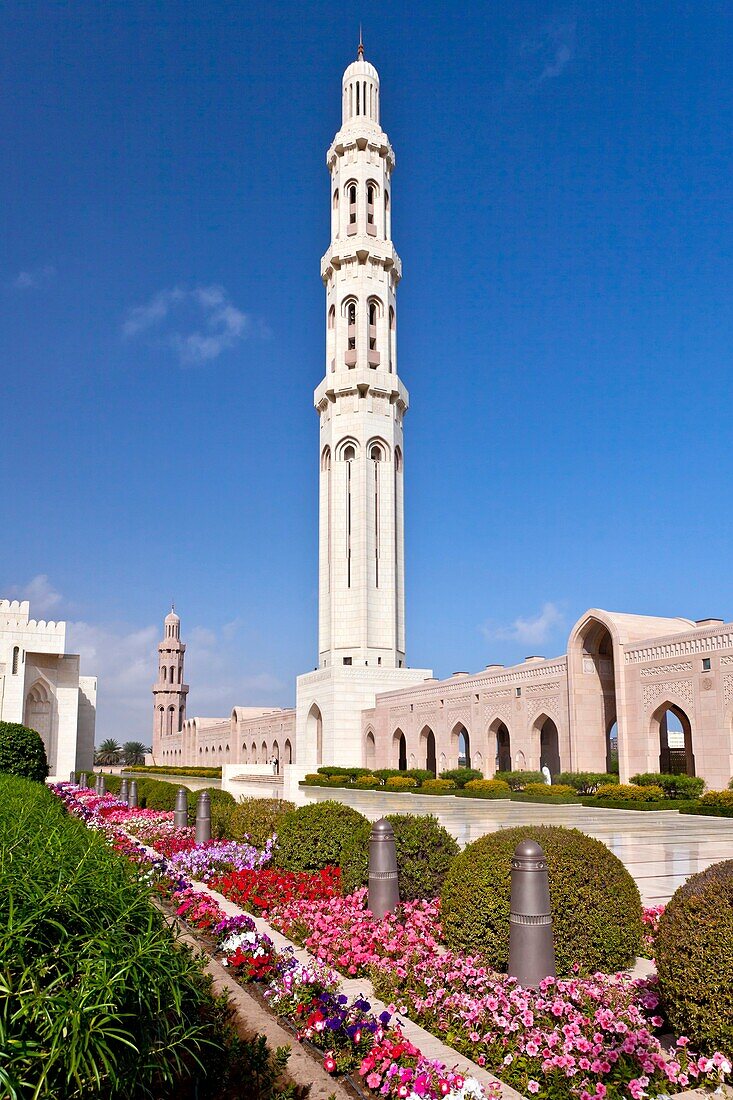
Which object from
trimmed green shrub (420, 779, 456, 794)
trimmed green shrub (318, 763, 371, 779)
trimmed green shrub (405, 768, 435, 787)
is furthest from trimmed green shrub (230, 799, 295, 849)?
trimmed green shrub (318, 763, 371, 779)

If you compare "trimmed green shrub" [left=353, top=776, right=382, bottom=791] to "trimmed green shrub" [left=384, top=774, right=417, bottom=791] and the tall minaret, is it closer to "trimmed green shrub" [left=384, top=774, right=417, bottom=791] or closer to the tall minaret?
"trimmed green shrub" [left=384, top=774, right=417, bottom=791]

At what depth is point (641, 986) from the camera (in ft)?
15.9

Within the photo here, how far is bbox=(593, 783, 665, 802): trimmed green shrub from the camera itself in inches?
758

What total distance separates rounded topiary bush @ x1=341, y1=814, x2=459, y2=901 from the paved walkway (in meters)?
1.74

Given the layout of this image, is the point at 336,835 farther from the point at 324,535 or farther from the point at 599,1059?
the point at 324,535

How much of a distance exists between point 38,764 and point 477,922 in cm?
1796

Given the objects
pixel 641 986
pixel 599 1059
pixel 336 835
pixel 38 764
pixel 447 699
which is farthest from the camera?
pixel 447 699

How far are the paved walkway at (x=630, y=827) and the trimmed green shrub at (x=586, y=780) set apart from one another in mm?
Result: 3824

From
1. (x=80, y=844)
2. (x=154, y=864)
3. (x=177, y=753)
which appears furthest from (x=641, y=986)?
(x=177, y=753)

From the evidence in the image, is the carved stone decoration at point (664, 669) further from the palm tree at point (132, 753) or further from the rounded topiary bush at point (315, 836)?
the palm tree at point (132, 753)

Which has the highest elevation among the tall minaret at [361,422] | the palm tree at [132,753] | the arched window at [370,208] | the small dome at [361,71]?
the small dome at [361,71]

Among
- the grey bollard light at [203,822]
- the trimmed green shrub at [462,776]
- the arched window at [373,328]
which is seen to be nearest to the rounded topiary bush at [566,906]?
the grey bollard light at [203,822]

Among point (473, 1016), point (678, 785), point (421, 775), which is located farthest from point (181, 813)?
point (421, 775)

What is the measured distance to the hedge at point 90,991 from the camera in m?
2.26
